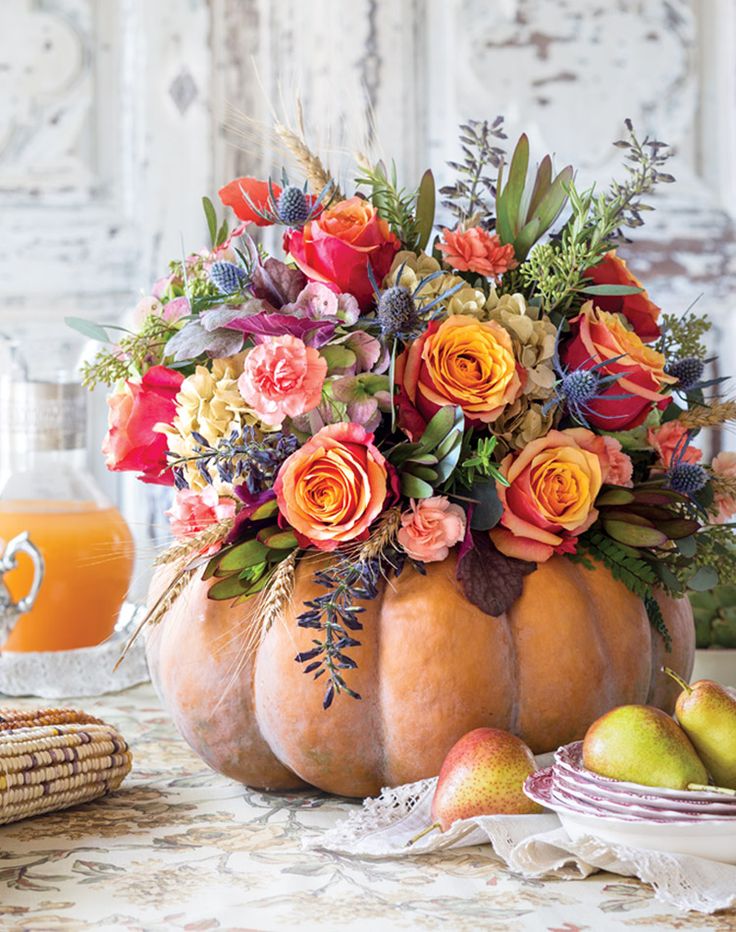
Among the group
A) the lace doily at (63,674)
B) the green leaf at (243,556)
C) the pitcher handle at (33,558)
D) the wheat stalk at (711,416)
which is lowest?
the lace doily at (63,674)

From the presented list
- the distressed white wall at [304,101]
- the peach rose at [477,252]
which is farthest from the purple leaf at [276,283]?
the distressed white wall at [304,101]

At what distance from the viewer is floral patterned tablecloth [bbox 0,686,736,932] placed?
621mm

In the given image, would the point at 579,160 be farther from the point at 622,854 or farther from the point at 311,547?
the point at 622,854

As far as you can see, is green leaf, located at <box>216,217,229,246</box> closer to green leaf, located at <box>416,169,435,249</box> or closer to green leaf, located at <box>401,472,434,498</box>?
green leaf, located at <box>416,169,435,249</box>

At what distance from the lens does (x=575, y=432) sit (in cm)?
83

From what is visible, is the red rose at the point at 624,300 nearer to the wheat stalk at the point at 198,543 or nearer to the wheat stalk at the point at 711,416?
the wheat stalk at the point at 711,416

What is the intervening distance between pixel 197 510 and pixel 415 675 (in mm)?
209

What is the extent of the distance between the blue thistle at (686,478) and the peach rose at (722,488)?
0.05 meters

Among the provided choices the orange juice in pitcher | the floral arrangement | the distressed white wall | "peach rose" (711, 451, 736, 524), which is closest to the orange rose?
the floral arrangement

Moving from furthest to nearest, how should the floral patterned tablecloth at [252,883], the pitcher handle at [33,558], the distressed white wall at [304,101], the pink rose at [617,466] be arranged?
the distressed white wall at [304,101]
the pitcher handle at [33,558]
the pink rose at [617,466]
the floral patterned tablecloth at [252,883]

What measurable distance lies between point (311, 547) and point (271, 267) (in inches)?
8.0

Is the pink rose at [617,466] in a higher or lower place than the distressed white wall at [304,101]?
lower

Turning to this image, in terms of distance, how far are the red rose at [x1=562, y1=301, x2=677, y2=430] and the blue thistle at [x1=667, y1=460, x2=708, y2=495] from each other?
0.15 feet

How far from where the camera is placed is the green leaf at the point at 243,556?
823mm
